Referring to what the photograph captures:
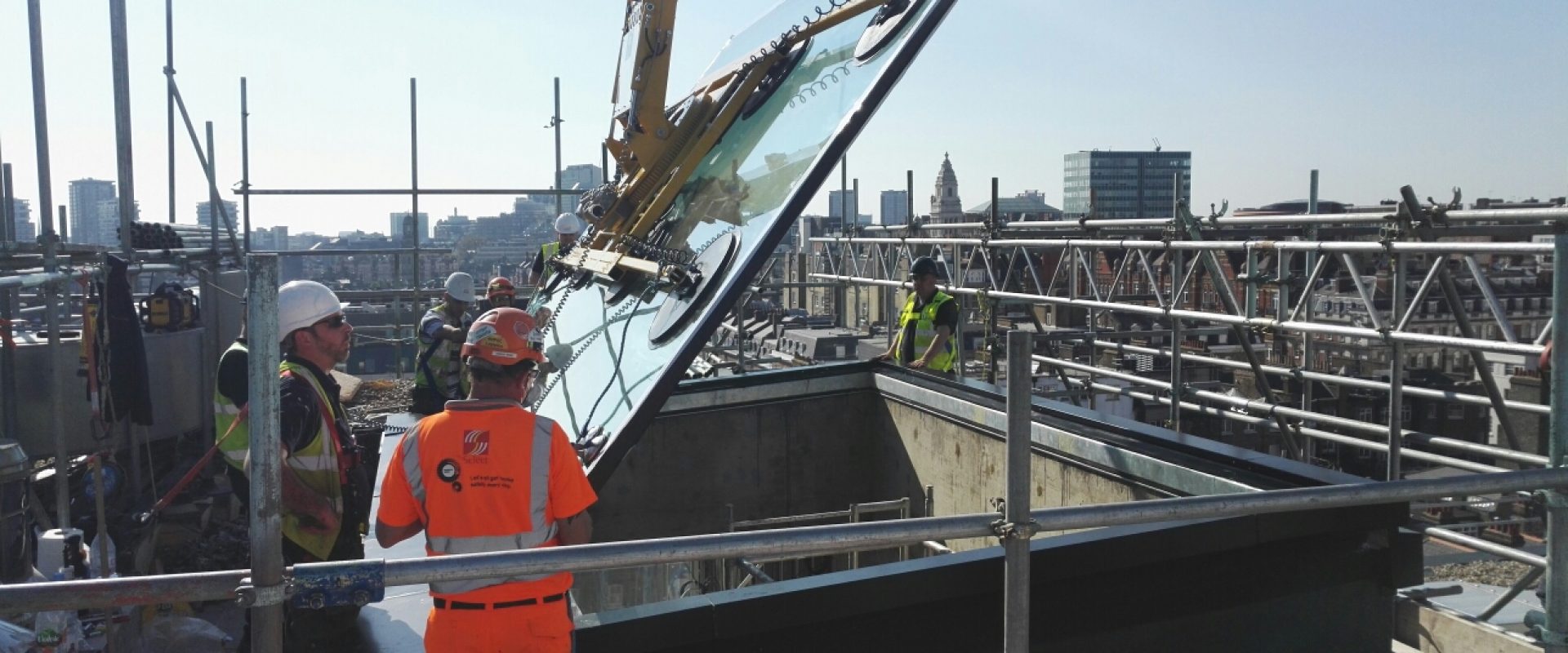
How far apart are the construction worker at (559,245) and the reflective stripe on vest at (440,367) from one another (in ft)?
6.24

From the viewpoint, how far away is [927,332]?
28.1 ft

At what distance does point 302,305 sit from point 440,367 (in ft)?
11.8

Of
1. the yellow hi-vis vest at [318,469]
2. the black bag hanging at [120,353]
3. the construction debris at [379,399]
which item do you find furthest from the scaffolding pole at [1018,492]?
the construction debris at [379,399]

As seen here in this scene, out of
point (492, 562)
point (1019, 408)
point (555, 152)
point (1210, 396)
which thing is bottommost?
point (1210, 396)

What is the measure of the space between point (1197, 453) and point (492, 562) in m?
3.32

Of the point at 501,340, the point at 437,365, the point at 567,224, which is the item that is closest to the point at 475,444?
the point at 501,340

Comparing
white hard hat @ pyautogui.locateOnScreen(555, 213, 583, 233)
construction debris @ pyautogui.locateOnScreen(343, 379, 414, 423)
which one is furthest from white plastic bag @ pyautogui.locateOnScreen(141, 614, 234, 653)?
white hard hat @ pyautogui.locateOnScreen(555, 213, 583, 233)

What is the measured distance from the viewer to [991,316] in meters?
11.6

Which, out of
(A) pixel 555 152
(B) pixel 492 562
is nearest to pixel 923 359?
(B) pixel 492 562

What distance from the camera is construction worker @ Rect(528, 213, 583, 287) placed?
30.7 feet

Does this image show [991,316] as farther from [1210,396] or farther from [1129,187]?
[1129,187]

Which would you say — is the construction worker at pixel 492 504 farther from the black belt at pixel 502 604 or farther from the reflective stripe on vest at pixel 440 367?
the reflective stripe on vest at pixel 440 367

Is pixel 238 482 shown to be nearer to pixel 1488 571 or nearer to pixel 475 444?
pixel 475 444

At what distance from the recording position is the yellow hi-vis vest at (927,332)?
26.7ft
